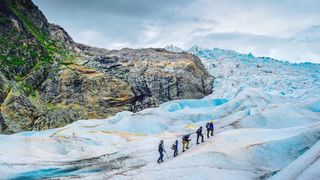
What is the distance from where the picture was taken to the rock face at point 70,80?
7762 centimetres

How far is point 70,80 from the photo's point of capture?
8581 cm

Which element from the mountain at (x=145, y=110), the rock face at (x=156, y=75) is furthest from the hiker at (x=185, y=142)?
the rock face at (x=156, y=75)

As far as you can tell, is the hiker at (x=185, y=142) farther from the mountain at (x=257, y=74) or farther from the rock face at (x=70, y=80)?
the mountain at (x=257, y=74)

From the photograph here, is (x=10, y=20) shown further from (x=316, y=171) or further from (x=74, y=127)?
(x=316, y=171)

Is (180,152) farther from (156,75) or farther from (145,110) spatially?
(156,75)

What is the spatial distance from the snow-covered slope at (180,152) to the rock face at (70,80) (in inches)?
848

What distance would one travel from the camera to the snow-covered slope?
2678cm

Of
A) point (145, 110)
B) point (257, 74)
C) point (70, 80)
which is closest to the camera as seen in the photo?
point (145, 110)

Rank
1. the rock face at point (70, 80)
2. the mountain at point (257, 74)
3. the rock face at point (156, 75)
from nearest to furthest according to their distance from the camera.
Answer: the rock face at point (70, 80) < the mountain at point (257, 74) < the rock face at point (156, 75)

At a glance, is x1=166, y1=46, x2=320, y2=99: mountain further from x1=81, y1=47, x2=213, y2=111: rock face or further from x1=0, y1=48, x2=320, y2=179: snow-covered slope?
x1=0, y1=48, x2=320, y2=179: snow-covered slope

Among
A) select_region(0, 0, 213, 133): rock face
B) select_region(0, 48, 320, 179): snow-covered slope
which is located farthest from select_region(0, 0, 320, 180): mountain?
select_region(0, 0, 213, 133): rock face

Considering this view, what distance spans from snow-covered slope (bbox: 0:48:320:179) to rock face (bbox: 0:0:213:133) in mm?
21549

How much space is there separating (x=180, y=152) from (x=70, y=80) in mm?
57072

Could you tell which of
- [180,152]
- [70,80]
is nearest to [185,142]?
[180,152]
